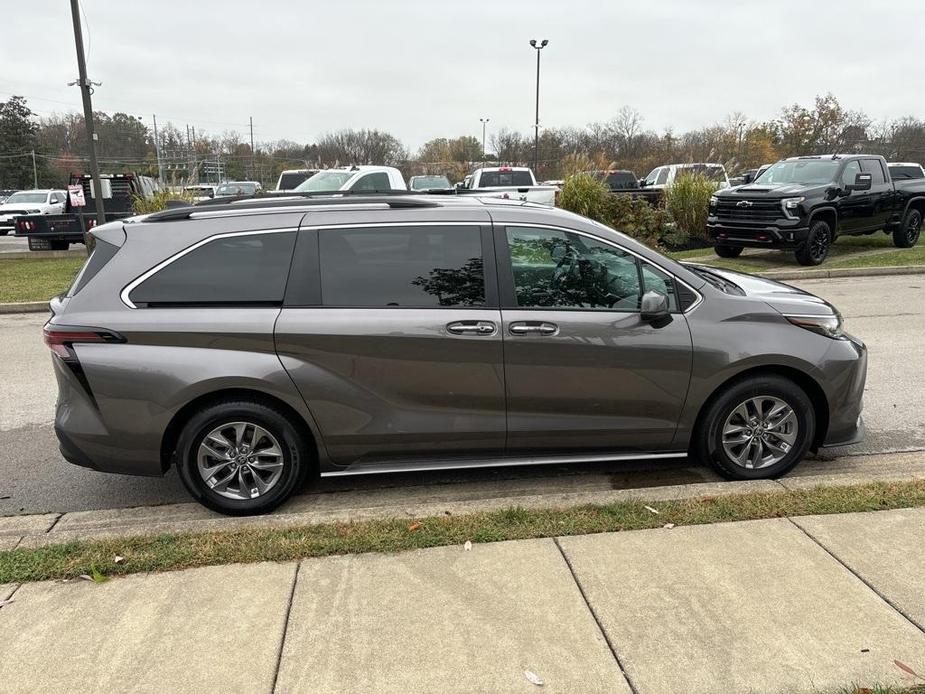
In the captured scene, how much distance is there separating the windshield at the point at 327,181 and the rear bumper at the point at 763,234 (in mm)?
7528

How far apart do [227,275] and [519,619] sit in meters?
2.40

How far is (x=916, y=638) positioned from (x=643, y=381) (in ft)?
5.78

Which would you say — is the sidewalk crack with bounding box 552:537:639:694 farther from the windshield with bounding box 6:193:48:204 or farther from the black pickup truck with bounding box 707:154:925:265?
the windshield with bounding box 6:193:48:204

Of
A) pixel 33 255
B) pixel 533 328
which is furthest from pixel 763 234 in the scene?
pixel 33 255

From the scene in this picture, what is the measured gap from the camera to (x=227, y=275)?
3928 millimetres

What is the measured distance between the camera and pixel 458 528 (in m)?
3.65

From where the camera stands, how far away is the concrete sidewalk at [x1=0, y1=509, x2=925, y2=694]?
2609mm

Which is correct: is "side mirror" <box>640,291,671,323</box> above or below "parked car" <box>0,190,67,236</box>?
below

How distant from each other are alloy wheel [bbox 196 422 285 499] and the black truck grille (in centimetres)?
1193

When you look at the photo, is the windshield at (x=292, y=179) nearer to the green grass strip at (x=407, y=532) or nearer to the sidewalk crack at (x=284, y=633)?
the green grass strip at (x=407, y=532)

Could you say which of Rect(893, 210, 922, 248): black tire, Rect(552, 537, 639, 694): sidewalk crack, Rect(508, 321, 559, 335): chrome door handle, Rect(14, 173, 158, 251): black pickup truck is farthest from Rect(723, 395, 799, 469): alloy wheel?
Rect(14, 173, 158, 251): black pickup truck

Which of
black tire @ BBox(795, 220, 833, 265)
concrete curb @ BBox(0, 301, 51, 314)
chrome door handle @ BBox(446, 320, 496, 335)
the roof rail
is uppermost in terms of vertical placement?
the roof rail

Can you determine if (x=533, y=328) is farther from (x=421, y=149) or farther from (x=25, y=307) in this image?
(x=421, y=149)

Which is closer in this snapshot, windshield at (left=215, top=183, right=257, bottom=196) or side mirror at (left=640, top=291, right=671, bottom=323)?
side mirror at (left=640, top=291, right=671, bottom=323)
